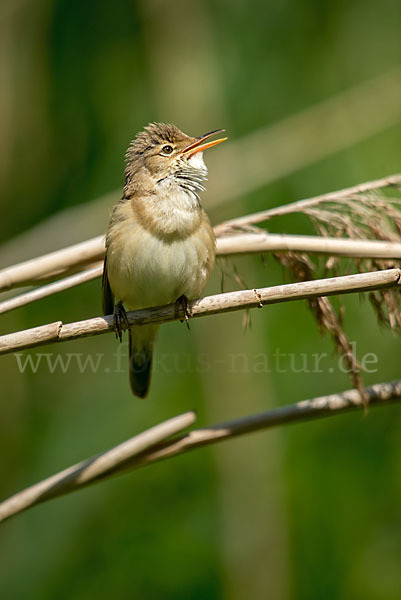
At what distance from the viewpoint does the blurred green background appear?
442cm

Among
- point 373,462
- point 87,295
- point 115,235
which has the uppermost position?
point 87,295

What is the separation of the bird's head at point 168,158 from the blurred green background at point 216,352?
874mm

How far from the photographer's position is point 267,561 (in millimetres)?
4125

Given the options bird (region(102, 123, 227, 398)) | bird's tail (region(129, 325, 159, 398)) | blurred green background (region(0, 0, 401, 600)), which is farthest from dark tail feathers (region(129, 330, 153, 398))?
blurred green background (region(0, 0, 401, 600))

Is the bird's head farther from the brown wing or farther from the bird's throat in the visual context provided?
the brown wing

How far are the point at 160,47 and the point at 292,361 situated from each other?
8.24 ft

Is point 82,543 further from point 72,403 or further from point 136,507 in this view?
point 72,403

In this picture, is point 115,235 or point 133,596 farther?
point 133,596

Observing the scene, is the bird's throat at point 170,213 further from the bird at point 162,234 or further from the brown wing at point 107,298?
the brown wing at point 107,298

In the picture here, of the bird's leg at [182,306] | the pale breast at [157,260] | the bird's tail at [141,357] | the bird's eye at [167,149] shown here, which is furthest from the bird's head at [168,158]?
the bird's tail at [141,357]

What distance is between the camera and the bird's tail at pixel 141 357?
3.62 m

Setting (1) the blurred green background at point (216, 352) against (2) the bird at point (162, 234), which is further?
(1) the blurred green background at point (216, 352)

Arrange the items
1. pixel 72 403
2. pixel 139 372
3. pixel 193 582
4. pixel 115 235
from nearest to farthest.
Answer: pixel 115 235 < pixel 139 372 < pixel 193 582 < pixel 72 403

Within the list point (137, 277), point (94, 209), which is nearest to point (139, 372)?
point (137, 277)
